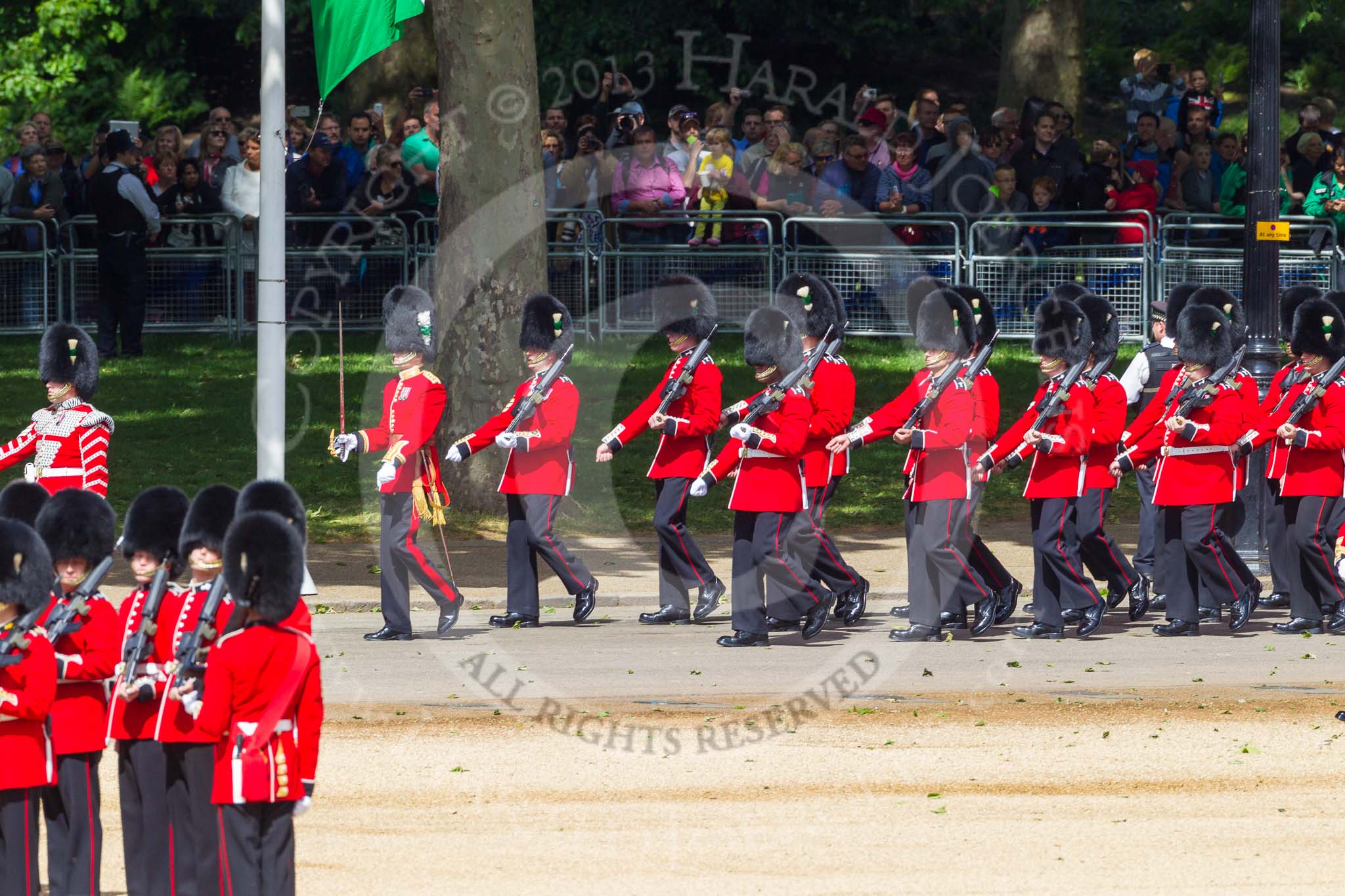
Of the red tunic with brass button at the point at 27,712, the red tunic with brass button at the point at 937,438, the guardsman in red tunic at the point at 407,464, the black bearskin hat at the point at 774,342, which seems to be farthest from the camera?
the black bearskin hat at the point at 774,342

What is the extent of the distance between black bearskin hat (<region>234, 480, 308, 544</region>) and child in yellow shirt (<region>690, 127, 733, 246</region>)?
12.5 m

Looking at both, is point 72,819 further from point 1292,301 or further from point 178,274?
point 178,274

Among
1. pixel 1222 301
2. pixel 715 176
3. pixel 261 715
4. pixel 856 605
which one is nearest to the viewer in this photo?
pixel 261 715

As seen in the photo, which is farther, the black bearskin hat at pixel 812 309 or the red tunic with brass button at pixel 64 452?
the black bearskin hat at pixel 812 309

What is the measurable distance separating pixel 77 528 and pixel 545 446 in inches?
187

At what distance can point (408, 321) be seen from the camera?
1079cm

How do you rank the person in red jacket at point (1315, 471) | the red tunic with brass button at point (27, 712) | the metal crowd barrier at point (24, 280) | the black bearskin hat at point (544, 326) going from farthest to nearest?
the metal crowd barrier at point (24, 280)
the black bearskin hat at point (544, 326)
the person in red jacket at point (1315, 471)
the red tunic with brass button at point (27, 712)

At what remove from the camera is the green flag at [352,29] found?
12.6 m

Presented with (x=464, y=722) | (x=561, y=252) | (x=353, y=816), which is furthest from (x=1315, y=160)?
(x=353, y=816)

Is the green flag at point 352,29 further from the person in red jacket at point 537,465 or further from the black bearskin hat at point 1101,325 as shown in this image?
the black bearskin hat at point 1101,325

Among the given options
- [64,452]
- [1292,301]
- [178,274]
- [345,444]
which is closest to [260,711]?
[64,452]

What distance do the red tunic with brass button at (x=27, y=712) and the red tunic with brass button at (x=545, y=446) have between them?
5.15 meters

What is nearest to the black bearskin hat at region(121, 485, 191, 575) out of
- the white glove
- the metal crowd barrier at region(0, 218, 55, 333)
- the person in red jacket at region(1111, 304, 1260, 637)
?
the white glove

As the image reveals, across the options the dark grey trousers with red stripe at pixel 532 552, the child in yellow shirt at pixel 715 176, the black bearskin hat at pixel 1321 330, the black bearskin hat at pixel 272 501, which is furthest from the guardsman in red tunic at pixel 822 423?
the child in yellow shirt at pixel 715 176
